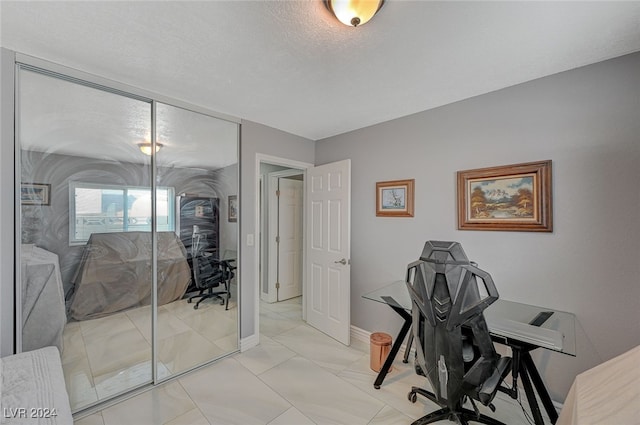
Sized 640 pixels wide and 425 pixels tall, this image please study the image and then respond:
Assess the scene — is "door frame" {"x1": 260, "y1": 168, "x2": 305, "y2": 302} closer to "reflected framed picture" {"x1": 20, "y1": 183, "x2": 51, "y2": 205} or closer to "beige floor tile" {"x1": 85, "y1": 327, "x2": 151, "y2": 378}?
"beige floor tile" {"x1": 85, "y1": 327, "x2": 151, "y2": 378}

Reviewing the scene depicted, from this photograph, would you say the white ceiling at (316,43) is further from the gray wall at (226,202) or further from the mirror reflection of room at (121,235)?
the gray wall at (226,202)

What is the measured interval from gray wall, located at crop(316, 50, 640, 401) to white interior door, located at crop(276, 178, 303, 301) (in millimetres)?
2274

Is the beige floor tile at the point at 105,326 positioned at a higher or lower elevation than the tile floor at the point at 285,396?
higher

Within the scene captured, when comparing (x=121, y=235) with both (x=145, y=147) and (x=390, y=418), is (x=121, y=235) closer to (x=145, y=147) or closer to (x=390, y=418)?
(x=145, y=147)

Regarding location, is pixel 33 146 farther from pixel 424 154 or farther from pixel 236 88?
pixel 424 154

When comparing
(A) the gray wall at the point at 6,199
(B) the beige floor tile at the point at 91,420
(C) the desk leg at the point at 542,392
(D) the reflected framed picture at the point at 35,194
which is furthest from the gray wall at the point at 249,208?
(C) the desk leg at the point at 542,392

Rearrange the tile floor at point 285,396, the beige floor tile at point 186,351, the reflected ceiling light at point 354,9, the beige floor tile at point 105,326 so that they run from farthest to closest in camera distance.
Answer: the beige floor tile at point 186,351, the beige floor tile at point 105,326, the tile floor at point 285,396, the reflected ceiling light at point 354,9

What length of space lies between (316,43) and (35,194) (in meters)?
2.05

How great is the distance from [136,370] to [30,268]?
3.62ft

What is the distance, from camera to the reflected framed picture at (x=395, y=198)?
2553mm

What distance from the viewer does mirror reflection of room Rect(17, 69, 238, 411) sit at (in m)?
1.68

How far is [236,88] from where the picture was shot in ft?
6.73

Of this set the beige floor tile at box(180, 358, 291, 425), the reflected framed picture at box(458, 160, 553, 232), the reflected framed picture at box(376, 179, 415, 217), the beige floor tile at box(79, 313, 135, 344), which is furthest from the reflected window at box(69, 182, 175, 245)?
the reflected framed picture at box(458, 160, 553, 232)

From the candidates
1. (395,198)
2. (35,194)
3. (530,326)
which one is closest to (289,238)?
(395,198)
